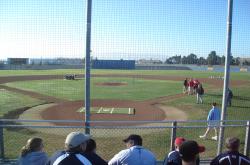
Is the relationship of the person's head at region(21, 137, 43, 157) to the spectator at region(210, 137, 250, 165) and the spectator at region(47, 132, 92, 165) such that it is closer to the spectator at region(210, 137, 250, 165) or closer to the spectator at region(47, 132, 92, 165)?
the spectator at region(47, 132, 92, 165)

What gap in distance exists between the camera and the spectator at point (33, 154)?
4.23 metres

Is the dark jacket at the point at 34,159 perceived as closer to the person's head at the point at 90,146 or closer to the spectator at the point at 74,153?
the spectator at the point at 74,153

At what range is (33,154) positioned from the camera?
4270 mm

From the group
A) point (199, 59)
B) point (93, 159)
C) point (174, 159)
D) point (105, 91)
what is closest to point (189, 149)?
point (174, 159)

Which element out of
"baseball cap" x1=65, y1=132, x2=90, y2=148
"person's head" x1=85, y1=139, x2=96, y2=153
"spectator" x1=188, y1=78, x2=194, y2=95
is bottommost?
"spectator" x1=188, y1=78, x2=194, y2=95

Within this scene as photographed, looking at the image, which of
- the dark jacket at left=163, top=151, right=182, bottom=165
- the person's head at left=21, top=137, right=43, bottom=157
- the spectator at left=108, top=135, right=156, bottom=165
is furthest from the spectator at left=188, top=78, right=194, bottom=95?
the person's head at left=21, top=137, right=43, bottom=157

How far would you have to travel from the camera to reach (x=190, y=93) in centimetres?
2994

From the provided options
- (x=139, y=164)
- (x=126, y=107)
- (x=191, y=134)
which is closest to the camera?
(x=139, y=164)

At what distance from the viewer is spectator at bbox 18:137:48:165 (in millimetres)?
4234

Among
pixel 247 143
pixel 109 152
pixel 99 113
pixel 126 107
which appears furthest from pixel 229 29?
pixel 126 107

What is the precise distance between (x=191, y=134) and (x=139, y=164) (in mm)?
9623

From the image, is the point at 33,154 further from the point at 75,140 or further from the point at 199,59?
the point at 199,59

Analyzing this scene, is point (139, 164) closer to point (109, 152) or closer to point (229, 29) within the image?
point (229, 29)

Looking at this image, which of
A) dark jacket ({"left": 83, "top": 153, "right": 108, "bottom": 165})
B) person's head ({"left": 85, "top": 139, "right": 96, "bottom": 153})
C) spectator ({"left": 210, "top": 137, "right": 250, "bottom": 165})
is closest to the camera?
dark jacket ({"left": 83, "top": 153, "right": 108, "bottom": 165})
